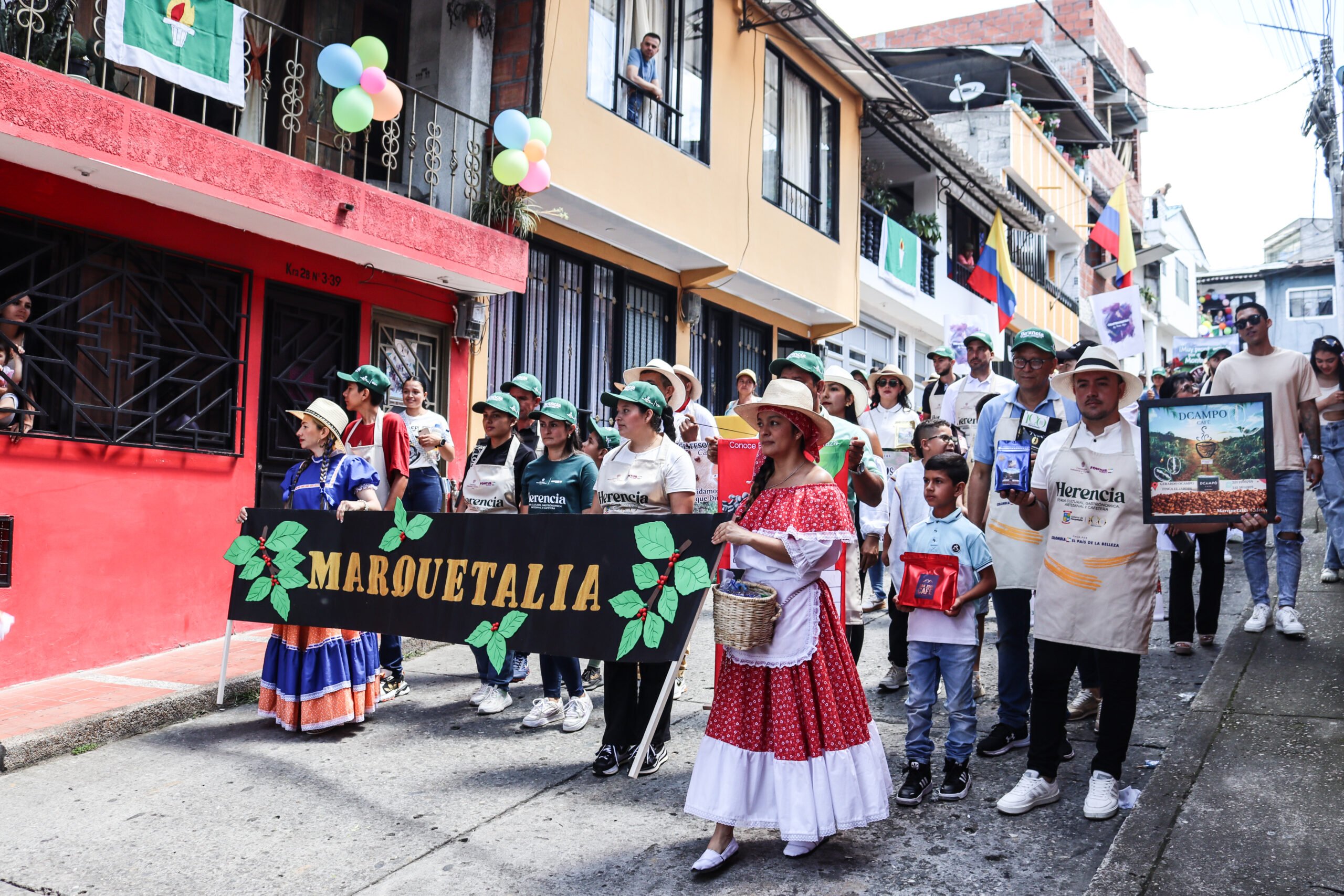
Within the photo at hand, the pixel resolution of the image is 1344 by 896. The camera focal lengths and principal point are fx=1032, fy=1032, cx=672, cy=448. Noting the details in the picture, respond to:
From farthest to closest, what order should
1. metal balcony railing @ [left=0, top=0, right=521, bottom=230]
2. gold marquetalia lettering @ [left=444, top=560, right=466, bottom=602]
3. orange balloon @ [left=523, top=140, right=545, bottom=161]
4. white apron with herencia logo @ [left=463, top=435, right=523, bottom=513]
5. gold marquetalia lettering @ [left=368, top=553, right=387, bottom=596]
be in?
1. orange balloon @ [left=523, top=140, right=545, bottom=161]
2. metal balcony railing @ [left=0, top=0, right=521, bottom=230]
3. white apron with herencia logo @ [left=463, top=435, right=523, bottom=513]
4. gold marquetalia lettering @ [left=368, top=553, right=387, bottom=596]
5. gold marquetalia lettering @ [left=444, top=560, right=466, bottom=602]

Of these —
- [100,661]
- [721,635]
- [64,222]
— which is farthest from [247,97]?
[721,635]

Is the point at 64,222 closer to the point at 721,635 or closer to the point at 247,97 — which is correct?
the point at 247,97

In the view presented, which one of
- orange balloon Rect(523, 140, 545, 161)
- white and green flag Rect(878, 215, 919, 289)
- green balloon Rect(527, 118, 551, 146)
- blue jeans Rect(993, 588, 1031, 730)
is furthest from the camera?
white and green flag Rect(878, 215, 919, 289)

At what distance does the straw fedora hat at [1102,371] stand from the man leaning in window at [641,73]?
7.77 m

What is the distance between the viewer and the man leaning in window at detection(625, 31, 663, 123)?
11141 millimetres

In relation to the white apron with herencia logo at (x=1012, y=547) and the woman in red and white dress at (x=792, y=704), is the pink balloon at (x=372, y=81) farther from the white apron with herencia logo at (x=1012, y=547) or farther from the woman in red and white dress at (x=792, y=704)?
the white apron with herencia logo at (x=1012, y=547)

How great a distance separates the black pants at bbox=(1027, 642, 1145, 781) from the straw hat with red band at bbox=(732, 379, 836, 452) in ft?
4.02

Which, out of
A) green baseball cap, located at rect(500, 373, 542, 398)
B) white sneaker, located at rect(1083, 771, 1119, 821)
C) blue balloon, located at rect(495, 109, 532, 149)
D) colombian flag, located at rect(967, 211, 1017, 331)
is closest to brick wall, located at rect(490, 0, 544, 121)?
blue balloon, located at rect(495, 109, 532, 149)

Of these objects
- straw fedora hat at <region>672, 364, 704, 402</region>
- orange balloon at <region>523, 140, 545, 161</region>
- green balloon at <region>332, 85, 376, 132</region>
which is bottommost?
straw fedora hat at <region>672, 364, 704, 402</region>

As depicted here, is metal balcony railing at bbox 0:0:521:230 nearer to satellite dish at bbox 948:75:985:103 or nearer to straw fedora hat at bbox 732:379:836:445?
straw fedora hat at bbox 732:379:836:445

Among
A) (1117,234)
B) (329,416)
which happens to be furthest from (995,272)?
(329,416)

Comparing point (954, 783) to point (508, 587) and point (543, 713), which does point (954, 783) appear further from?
point (543, 713)

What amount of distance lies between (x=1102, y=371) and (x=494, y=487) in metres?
3.53

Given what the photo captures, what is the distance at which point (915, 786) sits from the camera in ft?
14.0
